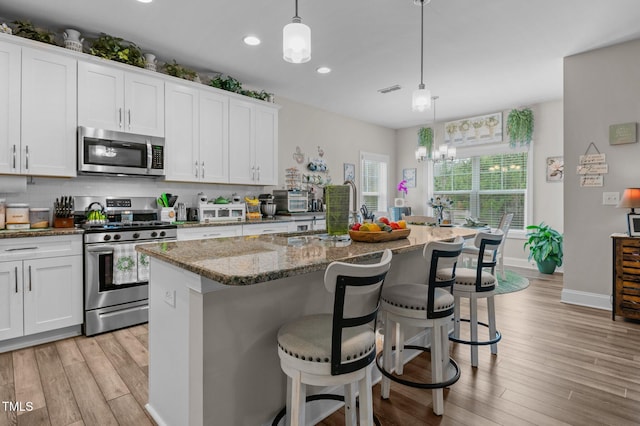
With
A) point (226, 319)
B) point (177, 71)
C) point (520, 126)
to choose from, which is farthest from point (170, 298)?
point (520, 126)

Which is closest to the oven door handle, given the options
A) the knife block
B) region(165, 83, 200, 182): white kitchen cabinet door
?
the knife block

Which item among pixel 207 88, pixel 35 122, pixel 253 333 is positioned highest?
pixel 207 88

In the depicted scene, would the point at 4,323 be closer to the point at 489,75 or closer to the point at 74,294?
the point at 74,294

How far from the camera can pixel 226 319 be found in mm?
1497

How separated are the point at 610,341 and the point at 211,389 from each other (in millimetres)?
3305

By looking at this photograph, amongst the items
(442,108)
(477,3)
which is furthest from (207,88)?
(442,108)

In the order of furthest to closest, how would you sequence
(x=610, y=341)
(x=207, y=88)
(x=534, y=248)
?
(x=534, y=248)
(x=207, y=88)
(x=610, y=341)

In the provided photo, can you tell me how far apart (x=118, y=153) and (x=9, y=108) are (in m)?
0.86

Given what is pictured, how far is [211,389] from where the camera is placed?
4.78ft

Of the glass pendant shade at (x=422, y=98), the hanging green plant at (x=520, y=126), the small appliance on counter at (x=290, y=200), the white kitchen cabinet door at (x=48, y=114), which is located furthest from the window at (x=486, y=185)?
the white kitchen cabinet door at (x=48, y=114)

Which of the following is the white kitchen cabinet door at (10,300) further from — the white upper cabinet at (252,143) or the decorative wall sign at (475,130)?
the decorative wall sign at (475,130)

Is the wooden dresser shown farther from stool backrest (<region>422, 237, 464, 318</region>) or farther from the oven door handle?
the oven door handle

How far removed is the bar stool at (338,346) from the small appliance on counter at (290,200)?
3526mm

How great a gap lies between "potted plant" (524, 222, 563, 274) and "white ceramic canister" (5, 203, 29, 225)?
21.4ft
